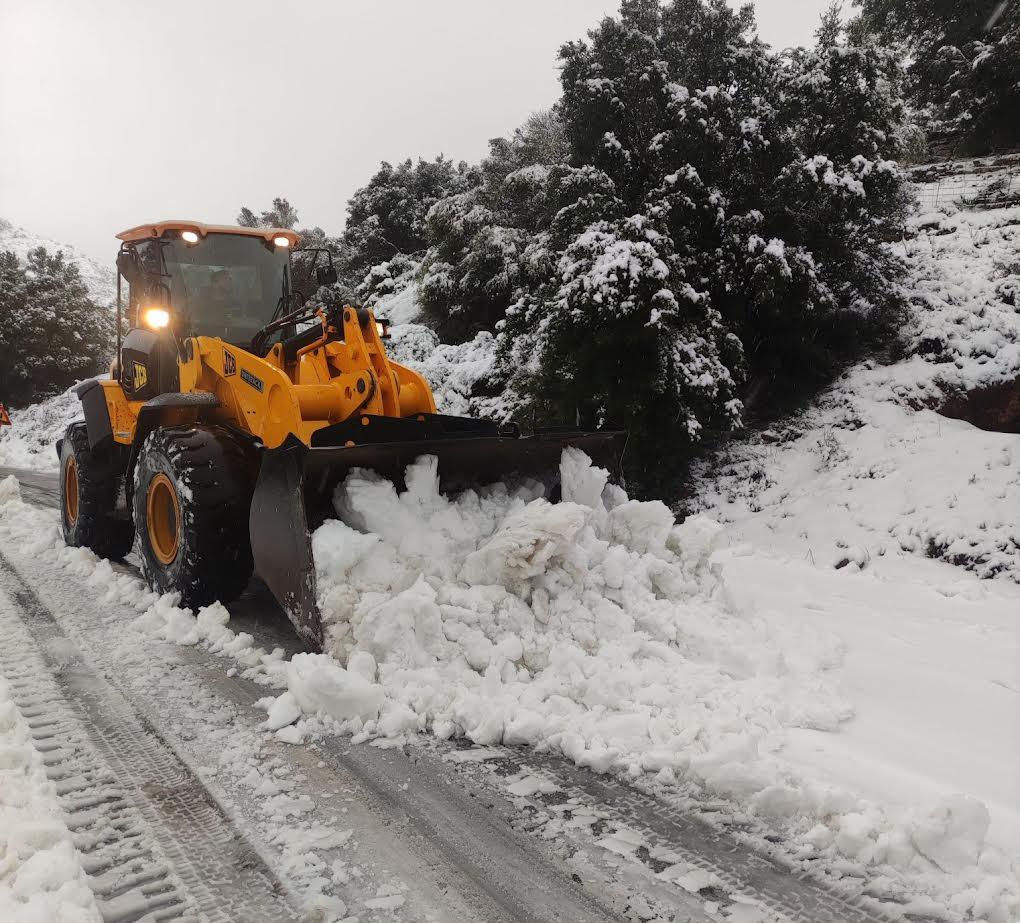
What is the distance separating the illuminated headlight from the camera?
202 inches

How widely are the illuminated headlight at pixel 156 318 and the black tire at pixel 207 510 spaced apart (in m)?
1.11

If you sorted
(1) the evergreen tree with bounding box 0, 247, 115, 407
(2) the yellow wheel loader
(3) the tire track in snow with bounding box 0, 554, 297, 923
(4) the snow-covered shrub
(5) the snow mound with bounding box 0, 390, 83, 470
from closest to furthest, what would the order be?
(3) the tire track in snow with bounding box 0, 554, 297, 923 < (2) the yellow wheel loader < (4) the snow-covered shrub < (5) the snow mound with bounding box 0, 390, 83, 470 < (1) the evergreen tree with bounding box 0, 247, 115, 407

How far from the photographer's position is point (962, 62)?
15.8 m

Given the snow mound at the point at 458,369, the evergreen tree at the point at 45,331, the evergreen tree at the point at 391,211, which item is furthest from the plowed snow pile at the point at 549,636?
the evergreen tree at the point at 45,331

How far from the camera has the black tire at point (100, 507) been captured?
5848mm

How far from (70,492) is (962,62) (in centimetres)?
1926

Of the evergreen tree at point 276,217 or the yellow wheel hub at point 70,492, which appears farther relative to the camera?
the evergreen tree at point 276,217

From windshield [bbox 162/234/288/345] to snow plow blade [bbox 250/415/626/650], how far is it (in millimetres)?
1932

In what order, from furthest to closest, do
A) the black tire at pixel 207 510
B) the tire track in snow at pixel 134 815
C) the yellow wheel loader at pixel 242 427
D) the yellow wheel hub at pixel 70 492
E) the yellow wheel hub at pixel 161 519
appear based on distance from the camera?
the yellow wheel hub at pixel 70 492 → the yellow wheel hub at pixel 161 519 → the black tire at pixel 207 510 → the yellow wheel loader at pixel 242 427 → the tire track in snow at pixel 134 815

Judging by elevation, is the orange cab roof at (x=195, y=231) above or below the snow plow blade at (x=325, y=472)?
above

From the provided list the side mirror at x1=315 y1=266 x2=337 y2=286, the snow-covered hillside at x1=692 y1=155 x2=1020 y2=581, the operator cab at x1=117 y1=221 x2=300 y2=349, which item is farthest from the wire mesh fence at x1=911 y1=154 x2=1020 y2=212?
the operator cab at x1=117 y1=221 x2=300 y2=349

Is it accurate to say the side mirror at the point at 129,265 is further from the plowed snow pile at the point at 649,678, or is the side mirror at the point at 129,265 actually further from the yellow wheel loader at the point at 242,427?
the plowed snow pile at the point at 649,678

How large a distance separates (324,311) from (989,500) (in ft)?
21.5

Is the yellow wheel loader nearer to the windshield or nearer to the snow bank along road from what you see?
the windshield
